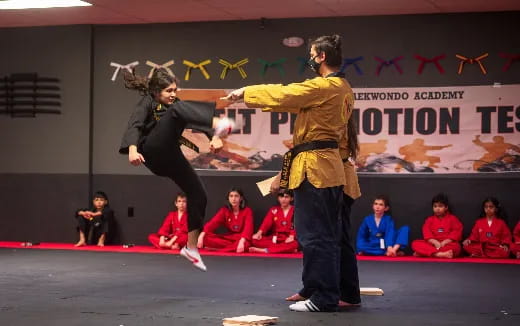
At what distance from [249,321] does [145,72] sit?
5893mm

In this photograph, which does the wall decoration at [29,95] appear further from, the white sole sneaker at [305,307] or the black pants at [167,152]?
the white sole sneaker at [305,307]

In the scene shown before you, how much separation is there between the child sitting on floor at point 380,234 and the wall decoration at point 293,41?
190 cm

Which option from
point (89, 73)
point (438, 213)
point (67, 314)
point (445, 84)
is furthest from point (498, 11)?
point (67, 314)

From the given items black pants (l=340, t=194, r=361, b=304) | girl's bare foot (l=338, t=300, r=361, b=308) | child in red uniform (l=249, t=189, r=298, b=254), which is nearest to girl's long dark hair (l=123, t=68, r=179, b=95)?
black pants (l=340, t=194, r=361, b=304)

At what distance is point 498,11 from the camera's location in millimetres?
8852

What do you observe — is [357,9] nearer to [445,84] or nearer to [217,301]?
[445,84]

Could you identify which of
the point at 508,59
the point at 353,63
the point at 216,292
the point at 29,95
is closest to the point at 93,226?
the point at 29,95

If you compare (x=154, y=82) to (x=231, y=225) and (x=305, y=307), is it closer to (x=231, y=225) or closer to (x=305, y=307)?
(x=305, y=307)

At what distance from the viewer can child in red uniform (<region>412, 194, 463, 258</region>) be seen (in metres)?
8.57

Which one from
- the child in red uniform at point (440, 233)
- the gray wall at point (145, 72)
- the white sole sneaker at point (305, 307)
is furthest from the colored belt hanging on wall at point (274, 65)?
the white sole sneaker at point (305, 307)

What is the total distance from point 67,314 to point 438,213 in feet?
15.9

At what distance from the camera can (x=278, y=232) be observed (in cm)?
907

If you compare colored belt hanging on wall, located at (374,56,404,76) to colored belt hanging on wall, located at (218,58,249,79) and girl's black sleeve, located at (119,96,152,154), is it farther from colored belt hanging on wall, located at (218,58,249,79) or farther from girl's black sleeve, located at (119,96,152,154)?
girl's black sleeve, located at (119,96,152,154)

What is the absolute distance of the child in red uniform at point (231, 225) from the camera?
9117 millimetres
